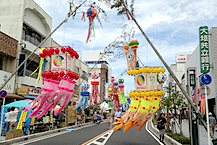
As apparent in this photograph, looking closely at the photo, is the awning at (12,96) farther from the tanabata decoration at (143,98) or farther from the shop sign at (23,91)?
the tanabata decoration at (143,98)

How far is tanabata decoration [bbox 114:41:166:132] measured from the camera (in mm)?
12281

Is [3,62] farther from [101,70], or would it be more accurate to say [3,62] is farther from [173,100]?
[101,70]

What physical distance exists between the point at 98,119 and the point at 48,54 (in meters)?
19.4

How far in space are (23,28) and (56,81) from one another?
1655 centimetres

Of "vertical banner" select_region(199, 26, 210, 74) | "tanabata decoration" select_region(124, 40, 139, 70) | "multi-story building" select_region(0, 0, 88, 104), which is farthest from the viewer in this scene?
"multi-story building" select_region(0, 0, 88, 104)

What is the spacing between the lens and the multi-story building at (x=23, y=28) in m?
24.3

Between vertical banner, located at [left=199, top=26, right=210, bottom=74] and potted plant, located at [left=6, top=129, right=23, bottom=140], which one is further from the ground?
vertical banner, located at [left=199, top=26, right=210, bottom=74]

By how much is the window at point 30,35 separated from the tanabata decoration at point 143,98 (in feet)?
57.8

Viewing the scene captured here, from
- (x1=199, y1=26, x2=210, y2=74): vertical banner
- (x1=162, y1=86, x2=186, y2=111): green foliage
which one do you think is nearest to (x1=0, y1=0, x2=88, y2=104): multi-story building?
(x1=162, y1=86, x2=186, y2=111): green foliage

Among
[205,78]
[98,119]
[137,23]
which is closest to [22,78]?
[98,119]

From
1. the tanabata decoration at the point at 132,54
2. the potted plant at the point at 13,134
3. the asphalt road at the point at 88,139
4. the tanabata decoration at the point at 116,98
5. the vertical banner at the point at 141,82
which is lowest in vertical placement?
the asphalt road at the point at 88,139

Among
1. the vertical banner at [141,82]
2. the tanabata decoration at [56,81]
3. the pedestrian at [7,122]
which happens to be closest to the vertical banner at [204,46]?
the vertical banner at [141,82]

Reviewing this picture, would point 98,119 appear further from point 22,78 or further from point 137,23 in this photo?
point 137,23

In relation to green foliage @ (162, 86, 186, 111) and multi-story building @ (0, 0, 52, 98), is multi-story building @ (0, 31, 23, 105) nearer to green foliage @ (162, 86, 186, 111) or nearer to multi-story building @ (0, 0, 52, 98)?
multi-story building @ (0, 0, 52, 98)
